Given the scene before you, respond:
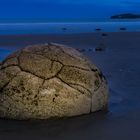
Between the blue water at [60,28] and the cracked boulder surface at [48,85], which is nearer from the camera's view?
the cracked boulder surface at [48,85]

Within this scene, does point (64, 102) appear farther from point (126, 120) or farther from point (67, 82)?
point (126, 120)

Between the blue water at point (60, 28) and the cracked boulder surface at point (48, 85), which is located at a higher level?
the cracked boulder surface at point (48, 85)

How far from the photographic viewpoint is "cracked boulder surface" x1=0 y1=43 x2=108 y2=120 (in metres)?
5.52

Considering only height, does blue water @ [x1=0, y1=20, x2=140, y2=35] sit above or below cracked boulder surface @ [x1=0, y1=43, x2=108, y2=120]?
below

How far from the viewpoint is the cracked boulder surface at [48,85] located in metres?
5.52

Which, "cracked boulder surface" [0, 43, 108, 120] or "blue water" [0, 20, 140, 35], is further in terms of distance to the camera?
"blue water" [0, 20, 140, 35]

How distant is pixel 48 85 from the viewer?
5.55 metres

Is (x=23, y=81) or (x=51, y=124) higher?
(x=23, y=81)

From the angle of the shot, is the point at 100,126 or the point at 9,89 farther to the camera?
the point at 9,89

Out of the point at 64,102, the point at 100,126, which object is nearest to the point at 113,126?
the point at 100,126

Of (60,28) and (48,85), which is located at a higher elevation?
(48,85)

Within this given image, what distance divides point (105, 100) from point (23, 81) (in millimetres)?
1069

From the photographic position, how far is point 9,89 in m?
5.64

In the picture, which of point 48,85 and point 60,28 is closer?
point 48,85
